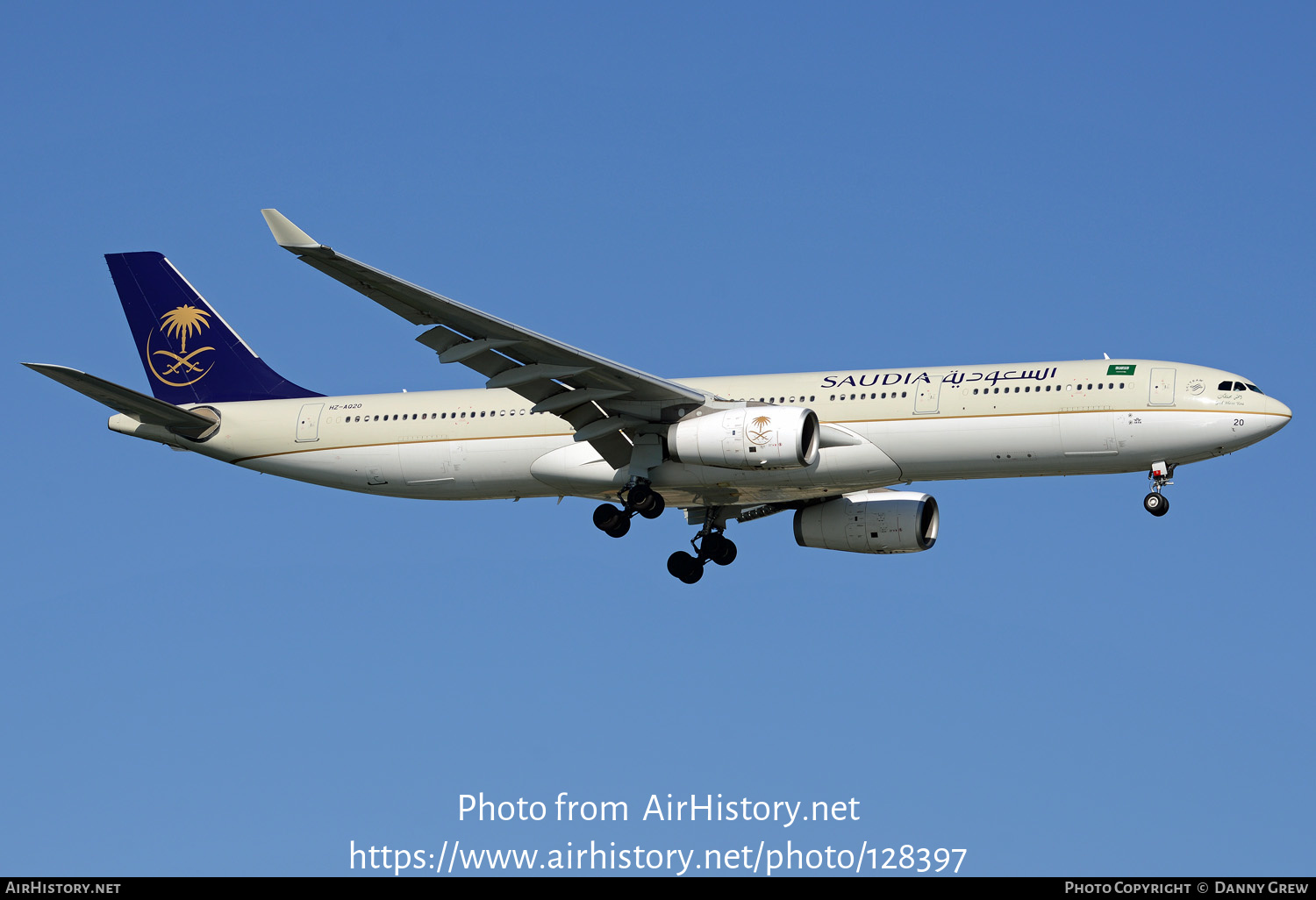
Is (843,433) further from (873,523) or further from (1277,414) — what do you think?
(1277,414)

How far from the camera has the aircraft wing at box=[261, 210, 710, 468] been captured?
109 ft

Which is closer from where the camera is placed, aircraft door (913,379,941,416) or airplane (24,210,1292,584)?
airplane (24,210,1292,584)

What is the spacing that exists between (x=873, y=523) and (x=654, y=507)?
6247mm

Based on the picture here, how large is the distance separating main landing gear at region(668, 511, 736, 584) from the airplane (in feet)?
0.17

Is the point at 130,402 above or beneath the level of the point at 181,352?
beneath

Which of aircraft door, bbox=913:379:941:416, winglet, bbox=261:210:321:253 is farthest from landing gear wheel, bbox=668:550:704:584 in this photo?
winglet, bbox=261:210:321:253

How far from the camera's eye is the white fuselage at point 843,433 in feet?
118

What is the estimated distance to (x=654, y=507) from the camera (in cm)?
3856

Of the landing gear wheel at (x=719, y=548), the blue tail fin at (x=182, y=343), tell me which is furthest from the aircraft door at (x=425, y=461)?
the landing gear wheel at (x=719, y=548)

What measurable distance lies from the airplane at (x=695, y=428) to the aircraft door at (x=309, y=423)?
0.05m

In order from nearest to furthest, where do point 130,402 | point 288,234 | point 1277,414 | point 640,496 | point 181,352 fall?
point 288,234
point 1277,414
point 640,496
point 130,402
point 181,352

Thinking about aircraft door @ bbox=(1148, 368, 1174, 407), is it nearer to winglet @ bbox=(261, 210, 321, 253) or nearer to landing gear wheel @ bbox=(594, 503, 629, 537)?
landing gear wheel @ bbox=(594, 503, 629, 537)

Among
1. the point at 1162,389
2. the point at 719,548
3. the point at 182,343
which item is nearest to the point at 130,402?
the point at 182,343
